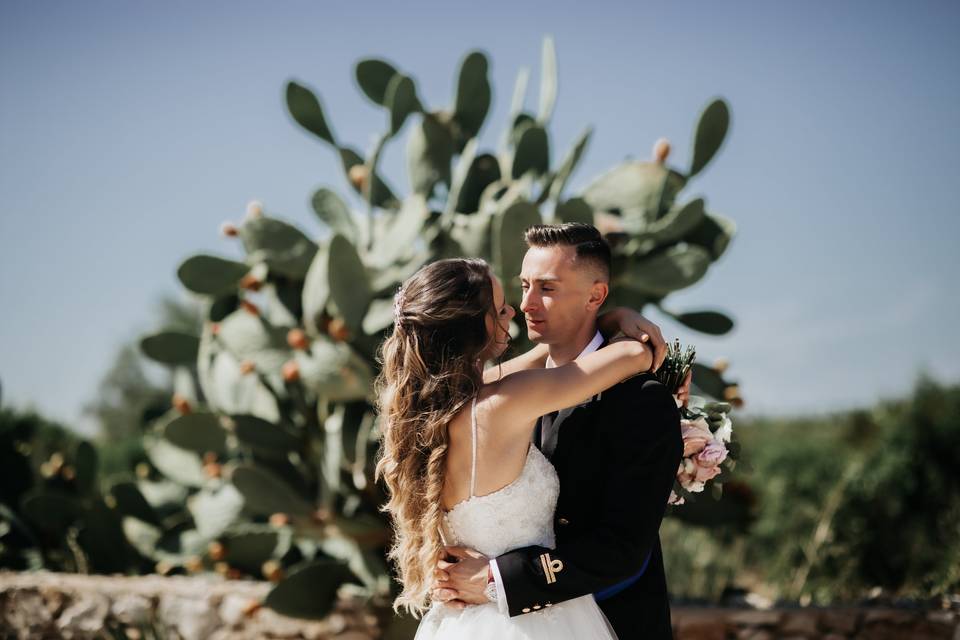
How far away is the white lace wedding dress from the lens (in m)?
2.15

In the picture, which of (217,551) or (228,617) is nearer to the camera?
(228,617)

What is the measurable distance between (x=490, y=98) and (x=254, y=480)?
2.52m

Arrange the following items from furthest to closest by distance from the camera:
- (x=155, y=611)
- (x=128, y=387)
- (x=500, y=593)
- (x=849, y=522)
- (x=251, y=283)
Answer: (x=128, y=387) < (x=849, y=522) < (x=251, y=283) < (x=155, y=611) < (x=500, y=593)

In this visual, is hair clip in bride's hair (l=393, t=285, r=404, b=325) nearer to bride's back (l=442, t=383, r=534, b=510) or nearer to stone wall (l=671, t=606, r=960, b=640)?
bride's back (l=442, t=383, r=534, b=510)

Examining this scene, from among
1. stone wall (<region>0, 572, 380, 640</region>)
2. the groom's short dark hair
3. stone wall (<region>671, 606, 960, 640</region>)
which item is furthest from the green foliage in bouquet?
the groom's short dark hair

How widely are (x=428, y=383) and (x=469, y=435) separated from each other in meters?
0.16

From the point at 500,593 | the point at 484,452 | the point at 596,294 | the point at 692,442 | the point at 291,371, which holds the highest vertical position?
the point at 596,294

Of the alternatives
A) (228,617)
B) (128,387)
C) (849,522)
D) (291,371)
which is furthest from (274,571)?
(128,387)

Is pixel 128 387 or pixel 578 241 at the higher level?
pixel 578 241

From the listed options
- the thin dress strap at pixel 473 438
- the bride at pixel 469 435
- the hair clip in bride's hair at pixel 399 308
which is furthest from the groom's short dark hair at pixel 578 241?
the thin dress strap at pixel 473 438

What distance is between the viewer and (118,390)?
21375 mm

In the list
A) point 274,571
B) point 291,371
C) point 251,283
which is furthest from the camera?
point 251,283

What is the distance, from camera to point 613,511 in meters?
2.15

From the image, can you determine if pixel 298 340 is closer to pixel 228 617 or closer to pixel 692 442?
pixel 228 617
